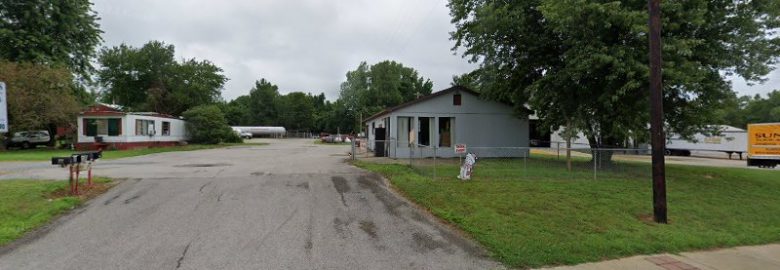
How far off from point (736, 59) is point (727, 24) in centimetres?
116

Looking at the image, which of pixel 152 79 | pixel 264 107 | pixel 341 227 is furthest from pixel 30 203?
pixel 264 107

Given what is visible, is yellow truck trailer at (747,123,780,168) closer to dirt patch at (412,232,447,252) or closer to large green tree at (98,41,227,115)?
dirt patch at (412,232,447,252)

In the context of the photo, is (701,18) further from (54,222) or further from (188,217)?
(54,222)

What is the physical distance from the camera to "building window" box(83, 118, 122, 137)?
28.2 m

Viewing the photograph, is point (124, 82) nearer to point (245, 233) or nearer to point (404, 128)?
point (404, 128)

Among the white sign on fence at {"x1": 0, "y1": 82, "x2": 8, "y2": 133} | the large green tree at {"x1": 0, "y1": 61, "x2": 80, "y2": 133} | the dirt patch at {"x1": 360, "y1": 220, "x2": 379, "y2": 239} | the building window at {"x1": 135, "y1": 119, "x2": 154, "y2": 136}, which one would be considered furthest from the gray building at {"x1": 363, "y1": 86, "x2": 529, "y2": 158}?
the large green tree at {"x1": 0, "y1": 61, "x2": 80, "y2": 133}

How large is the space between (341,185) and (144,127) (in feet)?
84.9

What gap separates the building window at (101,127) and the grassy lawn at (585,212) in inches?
911

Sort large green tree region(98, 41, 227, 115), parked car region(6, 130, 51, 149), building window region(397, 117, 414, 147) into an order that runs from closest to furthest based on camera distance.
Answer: building window region(397, 117, 414, 147) < parked car region(6, 130, 51, 149) < large green tree region(98, 41, 227, 115)

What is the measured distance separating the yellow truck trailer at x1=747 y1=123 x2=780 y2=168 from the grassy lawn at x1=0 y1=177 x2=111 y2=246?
28634mm

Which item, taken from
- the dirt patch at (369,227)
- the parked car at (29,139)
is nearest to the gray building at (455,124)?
the dirt patch at (369,227)

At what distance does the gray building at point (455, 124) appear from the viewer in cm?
2003

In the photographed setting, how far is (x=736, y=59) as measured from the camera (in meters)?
14.1

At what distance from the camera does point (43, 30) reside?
29594mm
